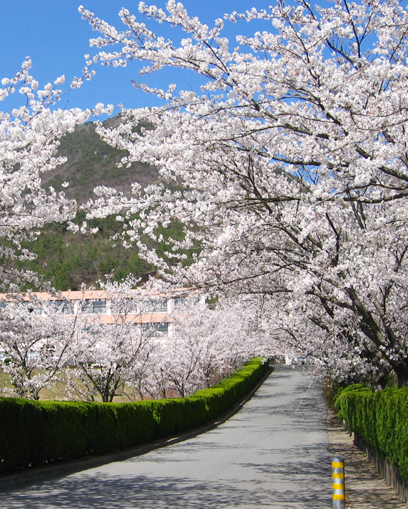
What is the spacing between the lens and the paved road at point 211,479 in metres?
7.68

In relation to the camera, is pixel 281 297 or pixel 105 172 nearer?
pixel 281 297

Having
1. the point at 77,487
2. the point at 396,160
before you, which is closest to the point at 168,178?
the point at 396,160

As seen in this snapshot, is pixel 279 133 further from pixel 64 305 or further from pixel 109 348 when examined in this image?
pixel 64 305

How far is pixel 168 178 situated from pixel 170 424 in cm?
1056

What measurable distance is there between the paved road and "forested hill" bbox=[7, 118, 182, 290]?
31033 mm

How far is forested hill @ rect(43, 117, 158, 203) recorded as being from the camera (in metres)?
127

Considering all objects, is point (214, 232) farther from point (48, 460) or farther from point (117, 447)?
point (117, 447)

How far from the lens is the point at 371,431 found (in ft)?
33.3

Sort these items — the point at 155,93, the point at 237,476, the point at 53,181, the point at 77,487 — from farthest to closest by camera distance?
1. the point at 53,181
2. the point at 237,476
3. the point at 77,487
4. the point at 155,93

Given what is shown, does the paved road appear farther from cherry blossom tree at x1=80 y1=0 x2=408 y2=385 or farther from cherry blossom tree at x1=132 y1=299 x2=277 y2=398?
cherry blossom tree at x1=132 y1=299 x2=277 y2=398

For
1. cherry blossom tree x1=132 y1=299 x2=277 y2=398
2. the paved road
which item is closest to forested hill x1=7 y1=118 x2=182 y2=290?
cherry blossom tree x1=132 y1=299 x2=277 y2=398

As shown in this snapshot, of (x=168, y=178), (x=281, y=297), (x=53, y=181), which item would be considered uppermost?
(x=53, y=181)

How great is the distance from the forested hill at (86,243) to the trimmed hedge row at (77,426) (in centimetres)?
→ 2970

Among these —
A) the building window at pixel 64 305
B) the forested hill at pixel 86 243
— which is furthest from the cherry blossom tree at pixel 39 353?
the forested hill at pixel 86 243
